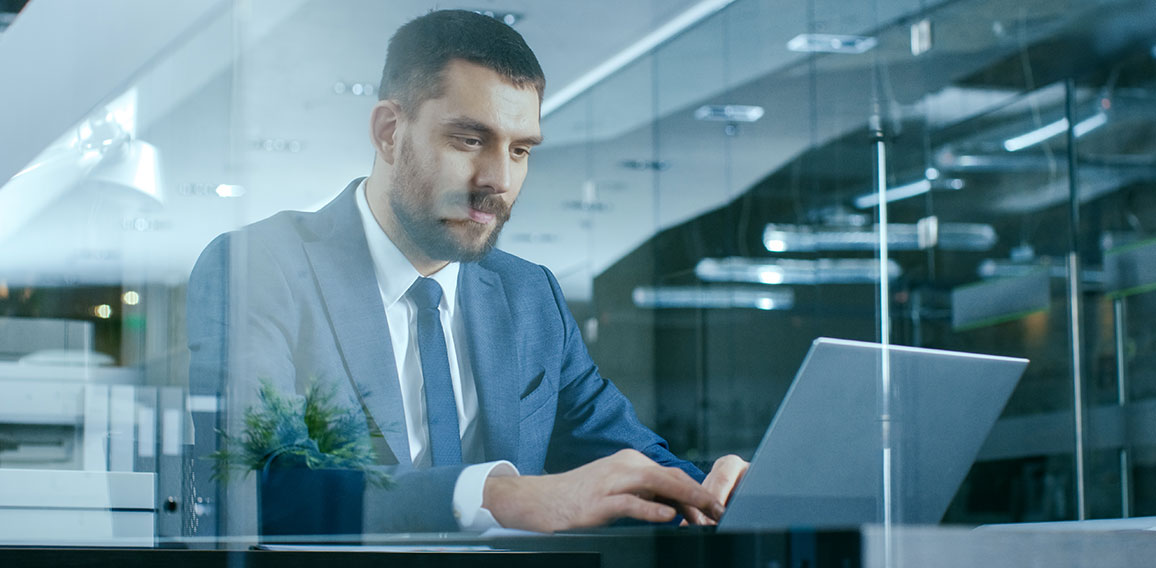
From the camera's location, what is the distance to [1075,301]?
17.9ft

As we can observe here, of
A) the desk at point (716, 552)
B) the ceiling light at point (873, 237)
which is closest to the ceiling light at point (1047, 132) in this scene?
the ceiling light at point (873, 237)

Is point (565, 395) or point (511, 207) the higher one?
point (511, 207)

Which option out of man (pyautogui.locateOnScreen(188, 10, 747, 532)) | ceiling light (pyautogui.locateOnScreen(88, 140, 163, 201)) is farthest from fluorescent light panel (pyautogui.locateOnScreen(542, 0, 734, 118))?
ceiling light (pyautogui.locateOnScreen(88, 140, 163, 201))

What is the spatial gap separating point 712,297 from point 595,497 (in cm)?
174

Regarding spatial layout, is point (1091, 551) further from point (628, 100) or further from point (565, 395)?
point (628, 100)

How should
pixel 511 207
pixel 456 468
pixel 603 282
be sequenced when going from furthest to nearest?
pixel 603 282 → pixel 511 207 → pixel 456 468

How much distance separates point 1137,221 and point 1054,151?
21.2 inches

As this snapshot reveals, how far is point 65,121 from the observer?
2494 millimetres

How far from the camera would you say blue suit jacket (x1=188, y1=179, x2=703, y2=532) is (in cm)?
254

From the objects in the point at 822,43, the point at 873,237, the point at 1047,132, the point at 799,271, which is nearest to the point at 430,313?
the point at 822,43

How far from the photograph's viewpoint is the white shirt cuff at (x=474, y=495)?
2396 millimetres

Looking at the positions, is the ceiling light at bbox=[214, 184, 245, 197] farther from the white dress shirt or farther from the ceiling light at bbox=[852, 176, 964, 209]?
the ceiling light at bbox=[852, 176, 964, 209]

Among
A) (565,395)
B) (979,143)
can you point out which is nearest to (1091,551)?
(565,395)

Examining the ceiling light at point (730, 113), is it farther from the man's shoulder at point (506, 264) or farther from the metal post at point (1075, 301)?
the metal post at point (1075, 301)
